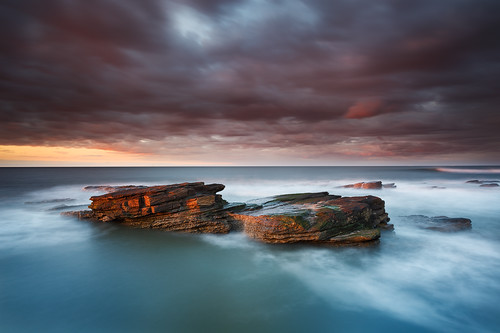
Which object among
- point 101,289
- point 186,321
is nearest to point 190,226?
point 101,289

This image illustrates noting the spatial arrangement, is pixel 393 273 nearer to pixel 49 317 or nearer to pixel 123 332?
pixel 123 332

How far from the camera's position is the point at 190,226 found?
564 inches

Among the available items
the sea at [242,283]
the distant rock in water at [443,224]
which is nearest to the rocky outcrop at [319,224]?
the sea at [242,283]

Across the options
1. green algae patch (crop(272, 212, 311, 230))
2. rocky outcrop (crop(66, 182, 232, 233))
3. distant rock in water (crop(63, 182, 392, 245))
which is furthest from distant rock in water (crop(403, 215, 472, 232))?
rocky outcrop (crop(66, 182, 232, 233))

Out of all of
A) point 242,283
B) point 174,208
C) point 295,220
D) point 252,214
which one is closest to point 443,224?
point 295,220

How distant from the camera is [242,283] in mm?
9172

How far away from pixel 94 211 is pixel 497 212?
30.4 metres

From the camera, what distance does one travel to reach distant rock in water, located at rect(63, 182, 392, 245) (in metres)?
11.7

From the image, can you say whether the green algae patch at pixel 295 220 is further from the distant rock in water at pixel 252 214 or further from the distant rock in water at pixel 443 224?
the distant rock in water at pixel 443 224

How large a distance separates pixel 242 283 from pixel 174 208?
668 centimetres

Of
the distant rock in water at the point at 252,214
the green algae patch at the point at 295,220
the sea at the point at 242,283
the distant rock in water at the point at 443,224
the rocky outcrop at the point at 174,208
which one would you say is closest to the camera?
the sea at the point at 242,283

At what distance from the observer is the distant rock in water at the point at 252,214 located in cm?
1168

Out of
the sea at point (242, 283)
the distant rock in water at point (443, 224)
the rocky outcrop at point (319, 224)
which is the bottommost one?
the sea at point (242, 283)

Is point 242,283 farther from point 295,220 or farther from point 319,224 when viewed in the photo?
point 319,224
